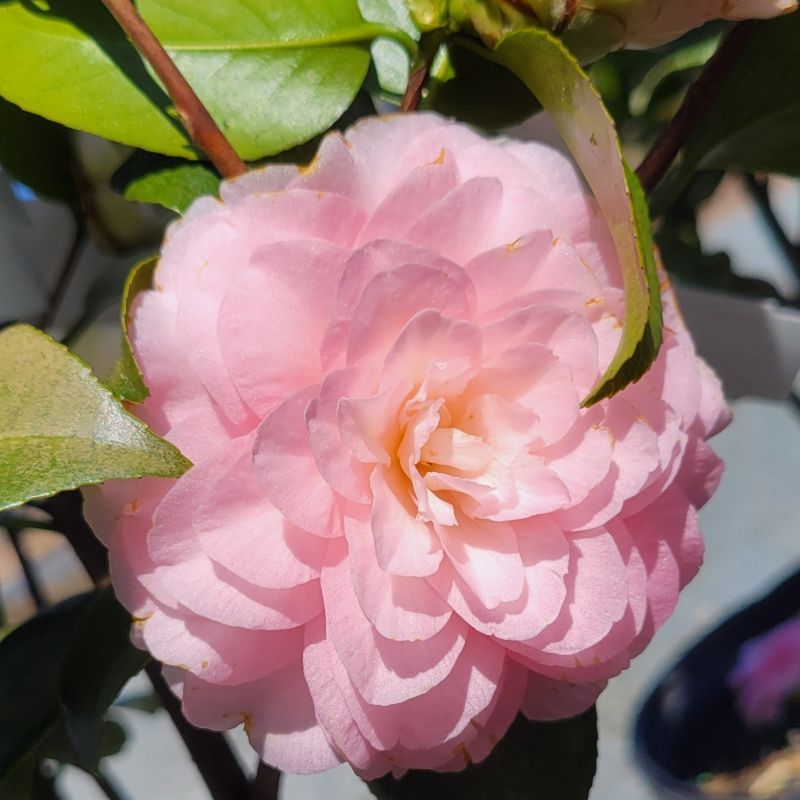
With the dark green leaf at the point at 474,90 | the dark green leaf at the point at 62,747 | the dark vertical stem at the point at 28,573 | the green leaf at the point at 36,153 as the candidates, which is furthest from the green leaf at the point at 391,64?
the dark vertical stem at the point at 28,573

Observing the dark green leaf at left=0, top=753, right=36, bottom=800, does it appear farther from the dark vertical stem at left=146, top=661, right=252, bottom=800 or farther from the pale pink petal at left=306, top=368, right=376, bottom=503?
the pale pink petal at left=306, top=368, right=376, bottom=503

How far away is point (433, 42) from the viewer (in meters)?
0.27

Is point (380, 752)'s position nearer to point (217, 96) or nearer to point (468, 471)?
point (468, 471)

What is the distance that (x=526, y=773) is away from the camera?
294 millimetres

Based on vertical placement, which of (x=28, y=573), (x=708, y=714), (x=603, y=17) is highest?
(x=603, y=17)

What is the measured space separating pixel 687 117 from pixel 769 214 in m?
0.40

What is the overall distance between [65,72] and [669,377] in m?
0.19

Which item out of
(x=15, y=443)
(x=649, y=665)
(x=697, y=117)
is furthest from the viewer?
(x=649, y=665)

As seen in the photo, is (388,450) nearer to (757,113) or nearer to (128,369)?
(128,369)

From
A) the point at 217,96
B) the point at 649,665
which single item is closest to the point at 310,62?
the point at 217,96

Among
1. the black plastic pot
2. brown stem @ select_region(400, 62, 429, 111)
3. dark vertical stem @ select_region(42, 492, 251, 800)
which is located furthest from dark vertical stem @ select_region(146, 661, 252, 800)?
the black plastic pot

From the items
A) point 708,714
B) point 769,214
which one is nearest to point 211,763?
point 769,214

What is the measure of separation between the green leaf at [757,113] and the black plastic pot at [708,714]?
0.71m

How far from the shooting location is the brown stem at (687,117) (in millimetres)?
314
